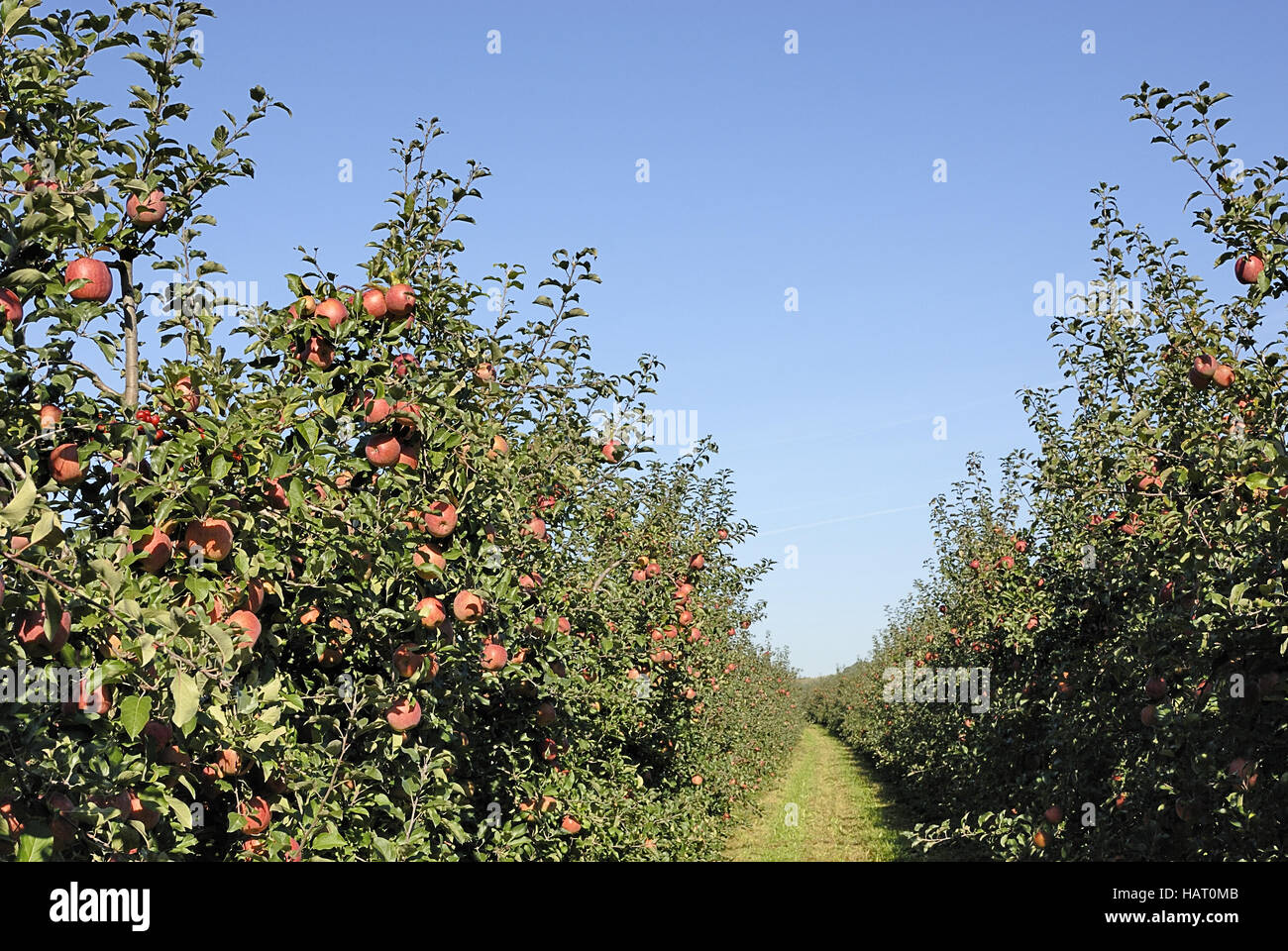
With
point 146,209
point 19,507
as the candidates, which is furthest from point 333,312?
point 19,507

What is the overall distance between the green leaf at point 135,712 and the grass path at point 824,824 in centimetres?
944

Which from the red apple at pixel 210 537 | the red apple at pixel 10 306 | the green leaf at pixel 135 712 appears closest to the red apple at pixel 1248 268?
the red apple at pixel 210 537

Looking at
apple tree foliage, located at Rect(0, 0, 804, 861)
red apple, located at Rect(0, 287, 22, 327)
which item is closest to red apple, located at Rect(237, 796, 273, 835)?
apple tree foliage, located at Rect(0, 0, 804, 861)

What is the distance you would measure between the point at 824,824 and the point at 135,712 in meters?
14.6

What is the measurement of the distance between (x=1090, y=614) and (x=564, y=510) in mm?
4005

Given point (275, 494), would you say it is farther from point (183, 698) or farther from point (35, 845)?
point (35, 845)

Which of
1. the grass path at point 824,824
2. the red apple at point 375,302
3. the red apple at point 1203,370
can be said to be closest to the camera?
the red apple at point 375,302

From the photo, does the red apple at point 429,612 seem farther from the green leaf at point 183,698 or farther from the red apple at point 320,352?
the green leaf at point 183,698

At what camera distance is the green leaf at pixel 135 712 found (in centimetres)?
222

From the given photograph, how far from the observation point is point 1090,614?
6.94 meters
